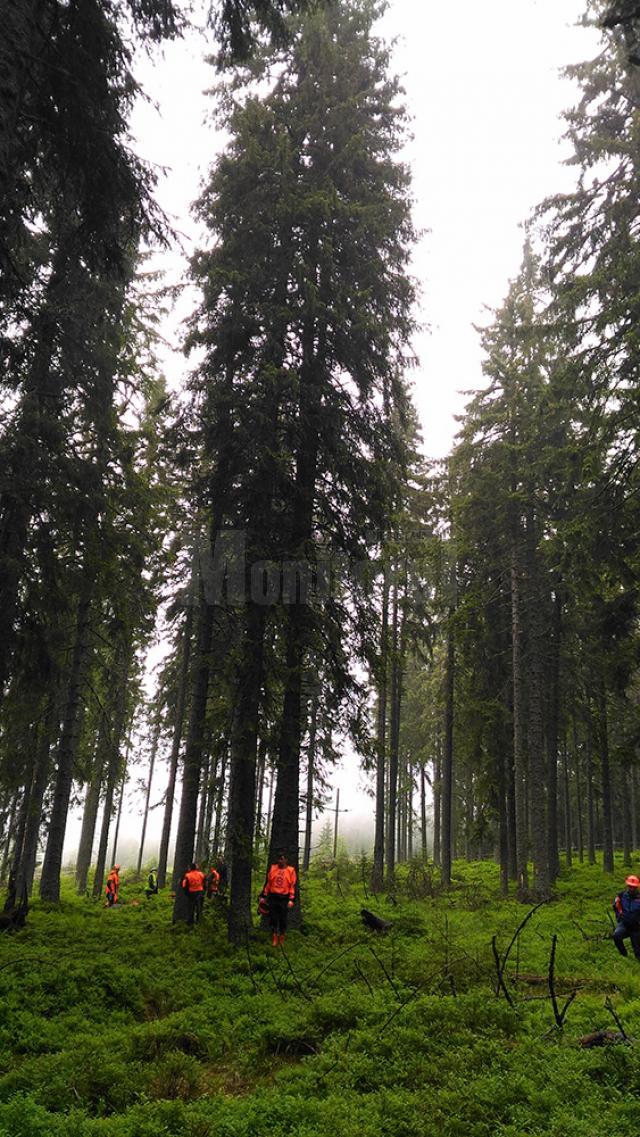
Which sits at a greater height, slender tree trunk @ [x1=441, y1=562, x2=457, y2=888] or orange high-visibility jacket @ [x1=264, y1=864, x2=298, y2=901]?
slender tree trunk @ [x1=441, y1=562, x2=457, y2=888]

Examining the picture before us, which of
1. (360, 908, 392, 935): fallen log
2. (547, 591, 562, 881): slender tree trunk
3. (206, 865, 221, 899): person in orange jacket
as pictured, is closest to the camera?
(360, 908, 392, 935): fallen log

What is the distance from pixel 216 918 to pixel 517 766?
8349mm

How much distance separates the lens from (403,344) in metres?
14.7

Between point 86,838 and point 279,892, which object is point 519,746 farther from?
point 86,838

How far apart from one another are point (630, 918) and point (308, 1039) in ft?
21.1

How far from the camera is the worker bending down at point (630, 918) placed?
11.0 metres

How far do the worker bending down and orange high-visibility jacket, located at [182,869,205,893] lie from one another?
24.7 feet

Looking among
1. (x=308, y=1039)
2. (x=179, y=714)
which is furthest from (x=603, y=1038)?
(x=179, y=714)

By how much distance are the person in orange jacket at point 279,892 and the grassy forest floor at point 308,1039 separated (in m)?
0.38

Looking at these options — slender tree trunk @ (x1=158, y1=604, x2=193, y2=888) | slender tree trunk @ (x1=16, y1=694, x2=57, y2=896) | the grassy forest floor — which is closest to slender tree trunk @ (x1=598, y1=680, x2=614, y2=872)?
the grassy forest floor

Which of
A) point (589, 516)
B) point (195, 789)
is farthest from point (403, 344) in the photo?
point (195, 789)

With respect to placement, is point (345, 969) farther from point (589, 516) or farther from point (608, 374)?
point (608, 374)

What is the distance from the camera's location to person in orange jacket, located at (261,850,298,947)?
1183cm

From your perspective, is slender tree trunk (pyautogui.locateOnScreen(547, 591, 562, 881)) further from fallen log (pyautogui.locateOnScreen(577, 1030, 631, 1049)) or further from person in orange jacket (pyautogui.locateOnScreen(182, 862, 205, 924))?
fallen log (pyautogui.locateOnScreen(577, 1030, 631, 1049))
